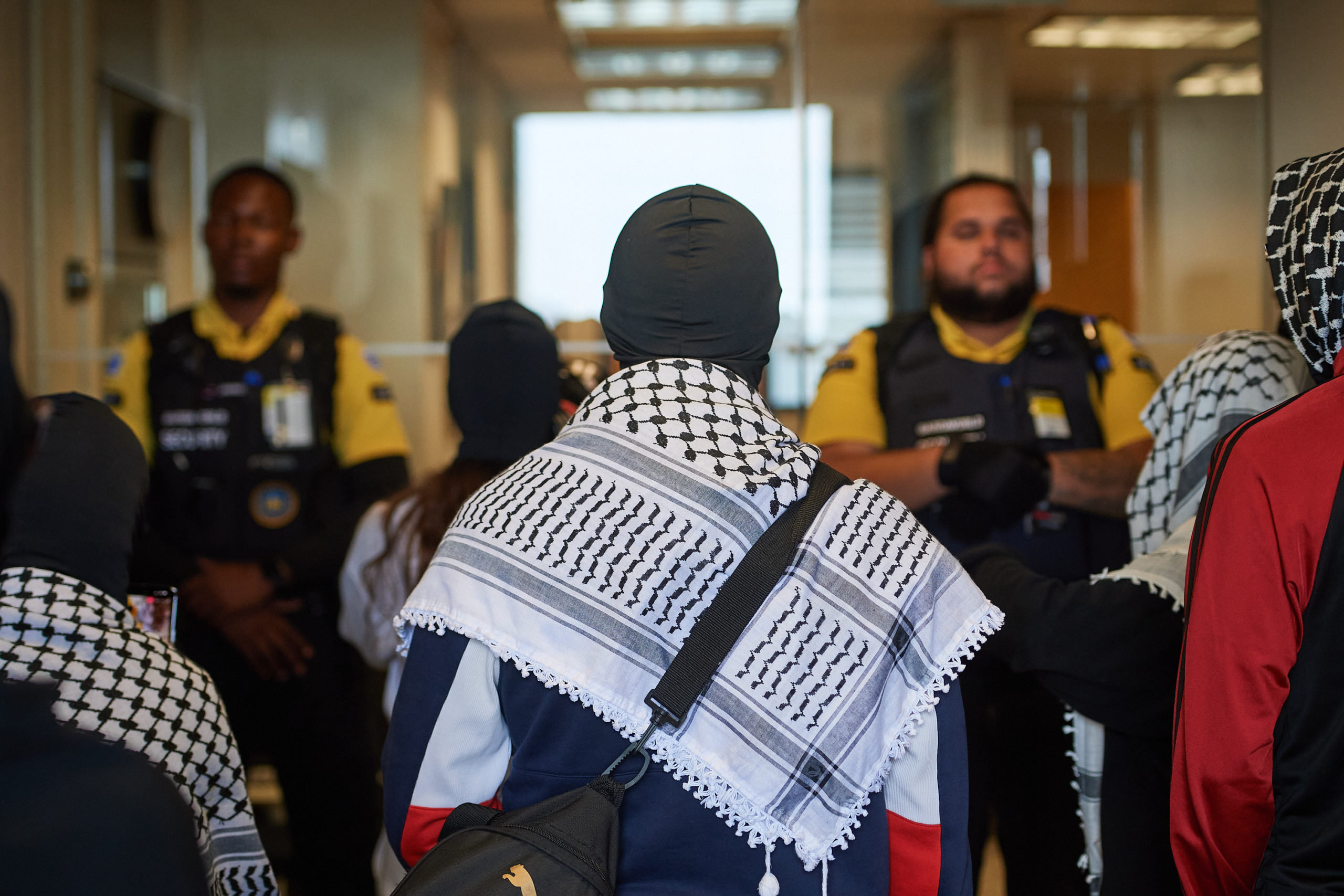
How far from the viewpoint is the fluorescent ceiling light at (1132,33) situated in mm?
3811

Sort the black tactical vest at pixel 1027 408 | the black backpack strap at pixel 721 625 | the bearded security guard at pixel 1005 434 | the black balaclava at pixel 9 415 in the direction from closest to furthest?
the black balaclava at pixel 9 415
the black backpack strap at pixel 721 625
the bearded security guard at pixel 1005 434
the black tactical vest at pixel 1027 408

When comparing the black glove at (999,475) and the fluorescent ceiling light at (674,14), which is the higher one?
the fluorescent ceiling light at (674,14)

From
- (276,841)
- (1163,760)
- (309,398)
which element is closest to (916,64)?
(309,398)

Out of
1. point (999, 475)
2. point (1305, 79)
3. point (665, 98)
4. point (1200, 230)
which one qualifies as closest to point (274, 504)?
point (999, 475)

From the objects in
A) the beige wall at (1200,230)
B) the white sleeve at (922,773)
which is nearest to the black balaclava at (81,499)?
the white sleeve at (922,773)

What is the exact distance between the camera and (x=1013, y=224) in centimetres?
275

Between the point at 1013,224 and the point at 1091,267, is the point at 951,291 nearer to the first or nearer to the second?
the point at 1013,224

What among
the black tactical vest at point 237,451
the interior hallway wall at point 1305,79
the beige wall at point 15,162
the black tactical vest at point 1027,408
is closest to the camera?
the interior hallway wall at point 1305,79

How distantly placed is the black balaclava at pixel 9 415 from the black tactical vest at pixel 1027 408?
1957 millimetres

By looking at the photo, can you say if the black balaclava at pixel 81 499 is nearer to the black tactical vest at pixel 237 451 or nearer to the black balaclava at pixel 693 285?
the black balaclava at pixel 693 285

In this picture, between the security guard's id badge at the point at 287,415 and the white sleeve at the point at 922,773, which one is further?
the security guard's id badge at the point at 287,415

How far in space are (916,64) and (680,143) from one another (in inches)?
34.4

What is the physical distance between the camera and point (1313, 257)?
131cm

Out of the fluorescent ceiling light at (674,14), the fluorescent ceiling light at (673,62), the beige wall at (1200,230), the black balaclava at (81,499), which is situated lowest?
the black balaclava at (81,499)
